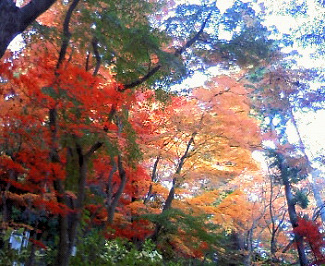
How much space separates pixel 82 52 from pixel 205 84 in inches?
135

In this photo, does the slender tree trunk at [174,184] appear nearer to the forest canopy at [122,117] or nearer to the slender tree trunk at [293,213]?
the forest canopy at [122,117]

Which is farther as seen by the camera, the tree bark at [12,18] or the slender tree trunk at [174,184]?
the slender tree trunk at [174,184]

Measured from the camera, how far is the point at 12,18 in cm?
397

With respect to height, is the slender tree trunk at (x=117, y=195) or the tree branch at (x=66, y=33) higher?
the tree branch at (x=66, y=33)

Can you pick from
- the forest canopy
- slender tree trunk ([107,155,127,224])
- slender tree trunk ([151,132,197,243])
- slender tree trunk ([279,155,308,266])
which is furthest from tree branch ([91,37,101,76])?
slender tree trunk ([279,155,308,266])

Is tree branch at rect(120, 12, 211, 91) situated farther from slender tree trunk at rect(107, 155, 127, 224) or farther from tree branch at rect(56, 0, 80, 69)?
slender tree trunk at rect(107, 155, 127, 224)

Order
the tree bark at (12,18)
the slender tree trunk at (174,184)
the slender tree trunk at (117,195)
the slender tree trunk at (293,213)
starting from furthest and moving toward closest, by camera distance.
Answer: the slender tree trunk at (293,213) < the slender tree trunk at (174,184) < the slender tree trunk at (117,195) < the tree bark at (12,18)

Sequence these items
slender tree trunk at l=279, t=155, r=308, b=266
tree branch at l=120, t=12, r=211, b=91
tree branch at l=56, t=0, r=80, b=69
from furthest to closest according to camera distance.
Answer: slender tree trunk at l=279, t=155, r=308, b=266 → tree branch at l=120, t=12, r=211, b=91 → tree branch at l=56, t=0, r=80, b=69

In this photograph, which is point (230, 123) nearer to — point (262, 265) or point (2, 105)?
point (2, 105)

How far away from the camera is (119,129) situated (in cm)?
762

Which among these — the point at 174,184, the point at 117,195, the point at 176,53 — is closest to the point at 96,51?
the point at 176,53

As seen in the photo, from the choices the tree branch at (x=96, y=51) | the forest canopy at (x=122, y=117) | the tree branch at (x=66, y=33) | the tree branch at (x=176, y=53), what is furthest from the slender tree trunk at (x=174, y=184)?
the tree branch at (x=66, y=33)

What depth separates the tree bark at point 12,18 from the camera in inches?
154

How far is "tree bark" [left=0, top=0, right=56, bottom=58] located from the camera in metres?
3.91
